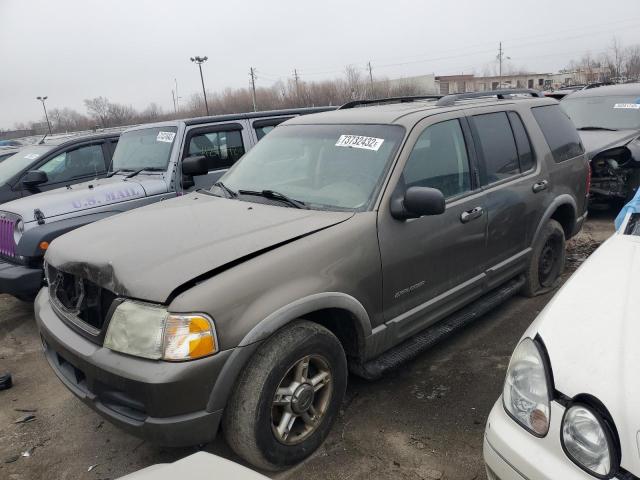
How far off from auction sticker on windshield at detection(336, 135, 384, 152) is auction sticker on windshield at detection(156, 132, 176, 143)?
10.1 ft

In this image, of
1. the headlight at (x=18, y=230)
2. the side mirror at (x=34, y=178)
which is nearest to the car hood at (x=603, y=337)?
the headlight at (x=18, y=230)

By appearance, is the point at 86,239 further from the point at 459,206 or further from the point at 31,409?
the point at 459,206

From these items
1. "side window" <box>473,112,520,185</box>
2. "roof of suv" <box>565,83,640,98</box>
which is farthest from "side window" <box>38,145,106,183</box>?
"roof of suv" <box>565,83,640,98</box>

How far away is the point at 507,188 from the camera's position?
3.93 meters

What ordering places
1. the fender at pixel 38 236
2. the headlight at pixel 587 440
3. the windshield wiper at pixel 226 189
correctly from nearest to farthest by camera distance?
the headlight at pixel 587 440, the windshield wiper at pixel 226 189, the fender at pixel 38 236

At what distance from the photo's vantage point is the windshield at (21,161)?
6924 mm

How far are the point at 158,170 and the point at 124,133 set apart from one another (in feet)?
4.40

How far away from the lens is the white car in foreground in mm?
1574

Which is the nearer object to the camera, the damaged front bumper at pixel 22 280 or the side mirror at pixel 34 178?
the damaged front bumper at pixel 22 280

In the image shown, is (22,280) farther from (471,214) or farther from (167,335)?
(471,214)

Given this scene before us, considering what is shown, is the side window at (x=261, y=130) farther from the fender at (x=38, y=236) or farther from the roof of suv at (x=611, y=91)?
the roof of suv at (x=611, y=91)

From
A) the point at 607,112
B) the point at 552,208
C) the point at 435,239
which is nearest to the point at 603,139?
the point at 607,112

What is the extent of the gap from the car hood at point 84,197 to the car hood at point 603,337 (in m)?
4.54

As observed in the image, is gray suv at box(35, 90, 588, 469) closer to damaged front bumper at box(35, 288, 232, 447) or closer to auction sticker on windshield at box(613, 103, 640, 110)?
damaged front bumper at box(35, 288, 232, 447)
